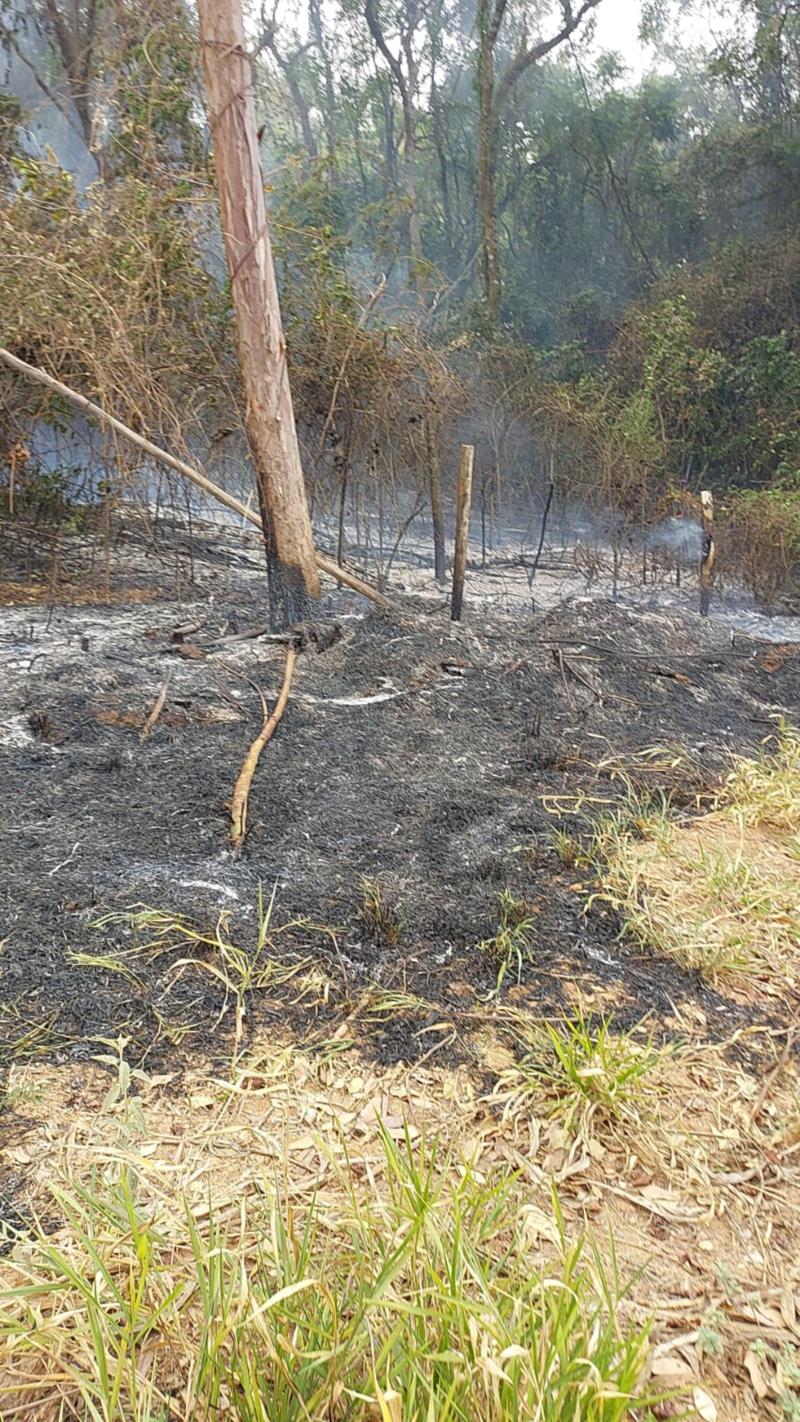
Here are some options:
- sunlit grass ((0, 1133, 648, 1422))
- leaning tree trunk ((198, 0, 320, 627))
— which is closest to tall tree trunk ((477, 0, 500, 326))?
leaning tree trunk ((198, 0, 320, 627))

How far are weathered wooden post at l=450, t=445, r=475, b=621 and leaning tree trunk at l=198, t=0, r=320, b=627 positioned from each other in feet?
3.13

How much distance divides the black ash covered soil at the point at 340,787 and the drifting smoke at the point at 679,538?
339 centimetres

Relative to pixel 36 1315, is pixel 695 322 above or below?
above

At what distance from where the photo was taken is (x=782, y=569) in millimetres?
9250

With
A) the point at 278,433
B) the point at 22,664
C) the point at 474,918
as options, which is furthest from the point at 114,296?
the point at 474,918

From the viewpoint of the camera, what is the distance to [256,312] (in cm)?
601

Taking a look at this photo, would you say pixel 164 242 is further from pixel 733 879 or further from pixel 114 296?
pixel 733 879

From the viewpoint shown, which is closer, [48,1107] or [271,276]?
[48,1107]

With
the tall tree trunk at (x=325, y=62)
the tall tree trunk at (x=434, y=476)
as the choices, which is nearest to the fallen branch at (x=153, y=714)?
the tall tree trunk at (x=434, y=476)

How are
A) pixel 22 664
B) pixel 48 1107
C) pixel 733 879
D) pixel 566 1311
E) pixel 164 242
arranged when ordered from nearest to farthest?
pixel 566 1311
pixel 48 1107
pixel 733 879
pixel 22 664
pixel 164 242

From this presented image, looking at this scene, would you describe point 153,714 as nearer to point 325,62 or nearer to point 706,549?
point 706,549

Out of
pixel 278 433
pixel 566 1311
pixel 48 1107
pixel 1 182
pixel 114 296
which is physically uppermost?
pixel 1 182

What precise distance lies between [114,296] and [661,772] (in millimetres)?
4617

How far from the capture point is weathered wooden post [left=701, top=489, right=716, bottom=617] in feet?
25.6
